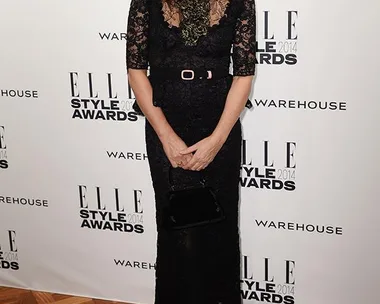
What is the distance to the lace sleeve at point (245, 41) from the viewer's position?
1944mm

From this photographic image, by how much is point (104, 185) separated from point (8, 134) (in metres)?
0.49

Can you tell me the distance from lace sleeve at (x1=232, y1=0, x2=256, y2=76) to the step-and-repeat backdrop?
28cm

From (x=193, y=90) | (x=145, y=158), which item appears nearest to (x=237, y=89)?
(x=193, y=90)

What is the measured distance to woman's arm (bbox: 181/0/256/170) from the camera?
1.95 m

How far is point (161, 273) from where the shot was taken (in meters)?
2.23

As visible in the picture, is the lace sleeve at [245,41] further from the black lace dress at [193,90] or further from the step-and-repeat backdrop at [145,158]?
the step-and-repeat backdrop at [145,158]

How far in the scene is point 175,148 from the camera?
6.45 feet

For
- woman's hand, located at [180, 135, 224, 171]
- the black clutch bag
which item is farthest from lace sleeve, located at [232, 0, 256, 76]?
the black clutch bag

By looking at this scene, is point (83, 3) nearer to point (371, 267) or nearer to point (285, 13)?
point (285, 13)

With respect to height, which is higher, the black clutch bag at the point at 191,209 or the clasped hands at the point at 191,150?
the clasped hands at the point at 191,150

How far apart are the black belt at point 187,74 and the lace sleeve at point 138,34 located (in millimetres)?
65

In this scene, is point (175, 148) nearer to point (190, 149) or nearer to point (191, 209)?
point (190, 149)

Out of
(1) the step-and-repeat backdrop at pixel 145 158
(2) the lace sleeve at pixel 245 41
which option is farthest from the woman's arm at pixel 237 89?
(1) the step-and-repeat backdrop at pixel 145 158

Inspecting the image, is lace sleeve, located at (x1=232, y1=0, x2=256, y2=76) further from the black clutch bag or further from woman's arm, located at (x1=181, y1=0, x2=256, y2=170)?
the black clutch bag
